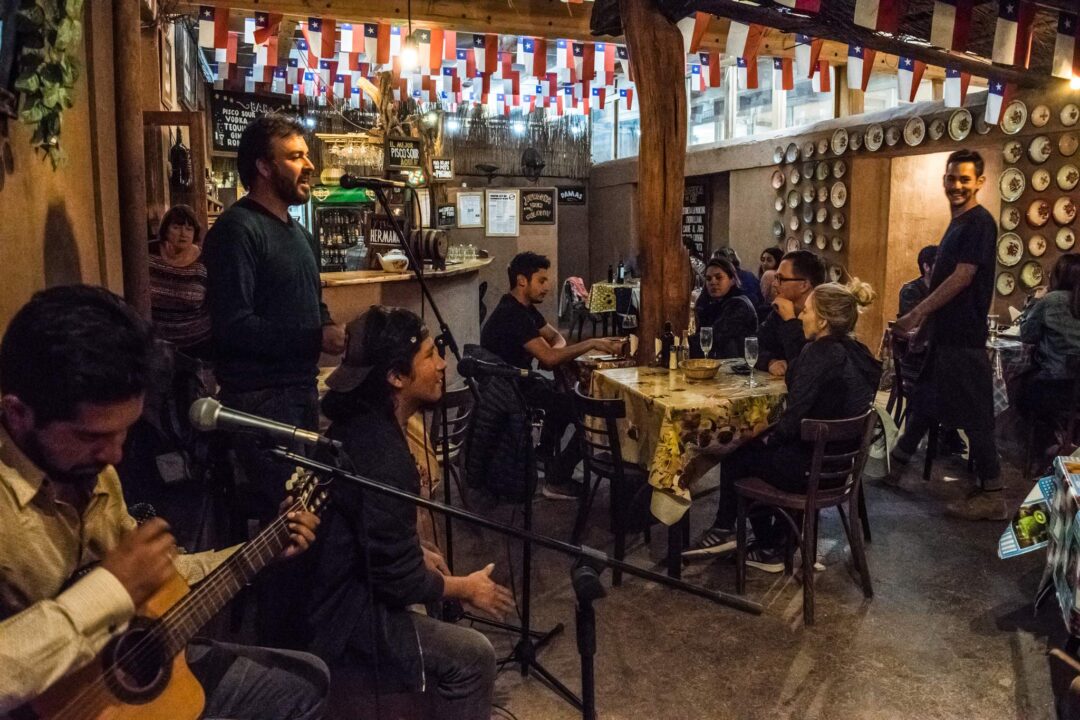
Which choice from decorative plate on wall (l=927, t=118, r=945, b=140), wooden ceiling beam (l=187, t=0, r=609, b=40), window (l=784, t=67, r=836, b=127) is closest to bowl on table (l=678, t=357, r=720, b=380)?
wooden ceiling beam (l=187, t=0, r=609, b=40)

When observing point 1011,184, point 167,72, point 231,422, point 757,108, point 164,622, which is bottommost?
point 164,622

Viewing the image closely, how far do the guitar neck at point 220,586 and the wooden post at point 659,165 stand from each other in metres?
3.29

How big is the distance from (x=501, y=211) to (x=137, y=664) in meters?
9.93

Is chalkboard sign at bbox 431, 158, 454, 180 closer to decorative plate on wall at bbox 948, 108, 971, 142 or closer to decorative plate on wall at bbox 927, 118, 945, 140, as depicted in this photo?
decorative plate on wall at bbox 927, 118, 945, 140

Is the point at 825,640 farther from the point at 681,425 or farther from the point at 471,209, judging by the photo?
the point at 471,209

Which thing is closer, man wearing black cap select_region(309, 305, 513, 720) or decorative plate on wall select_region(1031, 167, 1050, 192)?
man wearing black cap select_region(309, 305, 513, 720)

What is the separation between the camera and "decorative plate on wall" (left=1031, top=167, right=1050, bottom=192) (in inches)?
275

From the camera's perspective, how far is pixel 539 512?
15.2ft

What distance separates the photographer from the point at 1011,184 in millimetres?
7242

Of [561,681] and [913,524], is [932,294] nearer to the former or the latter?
[913,524]

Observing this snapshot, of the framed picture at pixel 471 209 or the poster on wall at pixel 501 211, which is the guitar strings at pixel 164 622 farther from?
the poster on wall at pixel 501 211

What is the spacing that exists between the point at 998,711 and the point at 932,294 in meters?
2.49

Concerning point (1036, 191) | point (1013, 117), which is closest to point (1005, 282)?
point (1036, 191)

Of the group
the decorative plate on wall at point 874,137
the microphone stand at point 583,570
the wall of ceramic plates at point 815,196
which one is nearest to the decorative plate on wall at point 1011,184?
the decorative plate on wall at point 874,137
